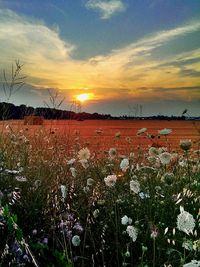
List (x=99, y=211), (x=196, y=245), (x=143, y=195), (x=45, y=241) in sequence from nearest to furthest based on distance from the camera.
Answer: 1. (x=196, y=245)
2. (x=45, y=241)
3. (x=143, y=195)
4. (x=99, y=211)

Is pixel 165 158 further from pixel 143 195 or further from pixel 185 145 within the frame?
pixel 143 195

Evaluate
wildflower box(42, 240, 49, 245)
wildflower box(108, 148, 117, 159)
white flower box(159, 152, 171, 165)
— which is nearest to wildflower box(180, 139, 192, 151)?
white flower box(159, 152, 171, 165)

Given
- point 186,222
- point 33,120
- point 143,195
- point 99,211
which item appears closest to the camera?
point 186,222

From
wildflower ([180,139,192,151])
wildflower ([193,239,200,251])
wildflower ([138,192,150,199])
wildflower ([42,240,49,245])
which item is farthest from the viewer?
wildflower ([180,139,192,151])

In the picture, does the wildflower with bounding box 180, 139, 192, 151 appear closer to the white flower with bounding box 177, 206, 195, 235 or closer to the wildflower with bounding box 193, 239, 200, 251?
the wildflower with bounding box 193, 239, 200, 251

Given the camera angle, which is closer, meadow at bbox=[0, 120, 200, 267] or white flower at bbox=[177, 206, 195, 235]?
white flower at bbox=[177, 206, 195, 235]

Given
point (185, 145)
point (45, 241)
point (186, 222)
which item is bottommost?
point (45, 241)

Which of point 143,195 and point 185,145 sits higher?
Answer: point 185,145

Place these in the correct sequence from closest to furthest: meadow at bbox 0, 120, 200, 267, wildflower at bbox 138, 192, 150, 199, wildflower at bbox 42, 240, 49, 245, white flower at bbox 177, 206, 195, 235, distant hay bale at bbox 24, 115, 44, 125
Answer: white flower at bbox 177, 206, 195, 235 < meadow at bbox 0, 120, 200, 267 < wildflower at bbox 42, 240, 49, 245 < wildflower at bbox 138, 192, 150, 199 < distant hay bale at bbox 24, 115, 44, 125

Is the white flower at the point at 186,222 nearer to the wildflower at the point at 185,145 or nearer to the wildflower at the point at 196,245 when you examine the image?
the wildflower at the point at 196,245

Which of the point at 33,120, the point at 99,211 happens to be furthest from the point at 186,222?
the point at 33,120

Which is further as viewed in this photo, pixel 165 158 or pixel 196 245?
pixel 165 158

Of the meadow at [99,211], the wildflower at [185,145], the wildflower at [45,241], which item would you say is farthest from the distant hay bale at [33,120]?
the wildflower at [45,241]

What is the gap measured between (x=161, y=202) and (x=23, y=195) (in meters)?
1.21
